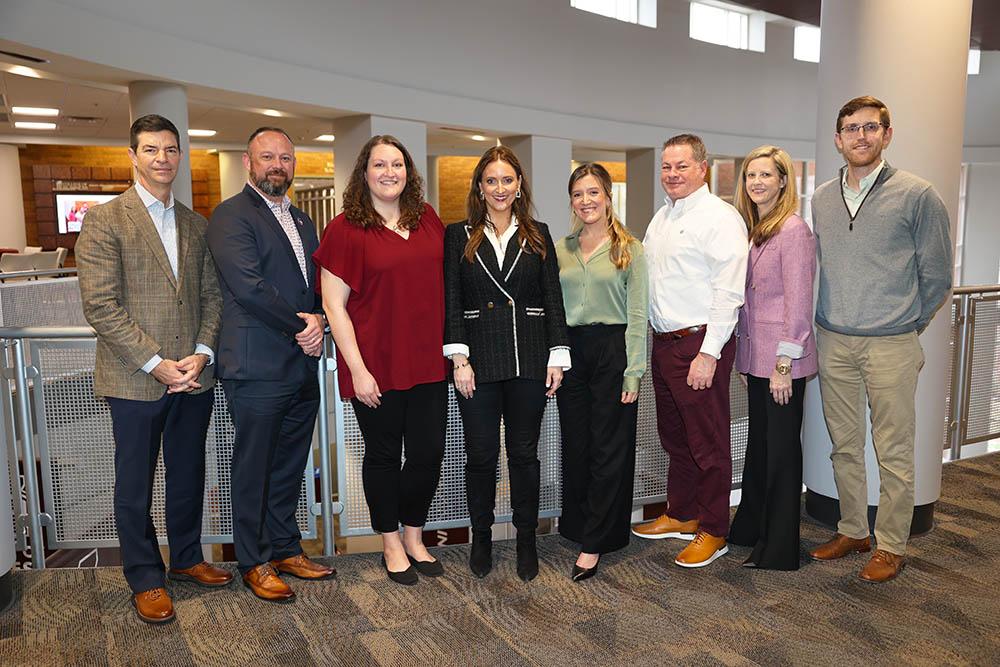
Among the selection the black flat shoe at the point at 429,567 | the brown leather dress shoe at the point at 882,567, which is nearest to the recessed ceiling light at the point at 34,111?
the black flat shoe at the point at 429,567

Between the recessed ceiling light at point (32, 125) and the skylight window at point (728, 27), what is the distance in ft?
41.5

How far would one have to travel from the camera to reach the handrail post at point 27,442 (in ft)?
11.2

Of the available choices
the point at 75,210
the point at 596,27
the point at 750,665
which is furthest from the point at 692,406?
the point at 75,210

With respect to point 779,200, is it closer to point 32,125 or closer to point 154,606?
point 154,606

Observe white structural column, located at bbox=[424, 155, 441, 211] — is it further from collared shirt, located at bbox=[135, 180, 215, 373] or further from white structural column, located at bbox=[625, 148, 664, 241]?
collared shirt, located at bbox=[135, 180, 215, 373]

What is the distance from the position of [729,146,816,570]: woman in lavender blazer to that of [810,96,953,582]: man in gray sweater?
169 millimetres

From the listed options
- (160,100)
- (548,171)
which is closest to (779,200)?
(160,100)

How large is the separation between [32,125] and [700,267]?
47.7 ft

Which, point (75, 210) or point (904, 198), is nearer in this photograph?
point (904, 198)

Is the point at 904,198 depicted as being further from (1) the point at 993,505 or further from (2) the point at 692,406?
(1) the point at 993,505

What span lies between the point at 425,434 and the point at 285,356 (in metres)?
0.65

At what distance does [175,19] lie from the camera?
851cm

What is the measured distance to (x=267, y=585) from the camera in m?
3.09

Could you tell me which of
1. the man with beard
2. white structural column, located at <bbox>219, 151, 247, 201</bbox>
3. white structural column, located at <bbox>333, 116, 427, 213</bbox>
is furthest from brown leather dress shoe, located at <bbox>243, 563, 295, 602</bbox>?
white structural column, located at <bbox>219, 151, 247, 201</bbox>
